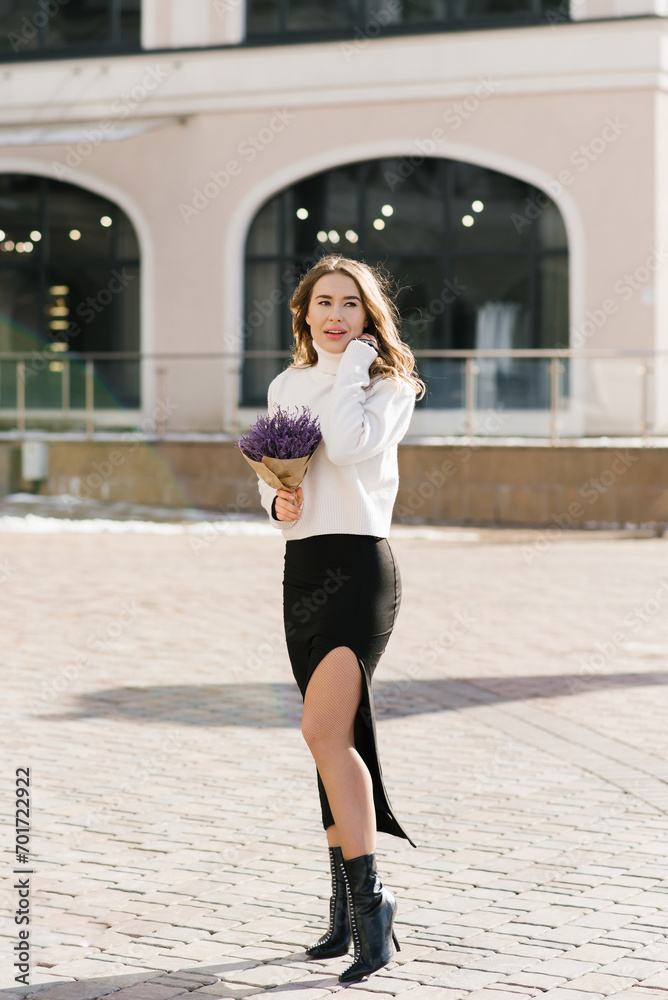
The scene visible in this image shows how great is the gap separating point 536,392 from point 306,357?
13.3 m

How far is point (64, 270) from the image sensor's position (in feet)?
81.0

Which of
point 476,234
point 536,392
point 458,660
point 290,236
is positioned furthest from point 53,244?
point 458,660

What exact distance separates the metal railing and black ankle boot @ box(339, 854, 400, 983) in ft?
44.6

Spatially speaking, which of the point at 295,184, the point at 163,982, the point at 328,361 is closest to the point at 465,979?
the point at 163,982

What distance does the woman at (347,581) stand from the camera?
3.84 m

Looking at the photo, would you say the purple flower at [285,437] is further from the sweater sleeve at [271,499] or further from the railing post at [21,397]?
the railing post at [21,397]

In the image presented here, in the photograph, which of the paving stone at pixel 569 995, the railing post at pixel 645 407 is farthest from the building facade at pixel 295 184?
the paving stone at pixel 569 995

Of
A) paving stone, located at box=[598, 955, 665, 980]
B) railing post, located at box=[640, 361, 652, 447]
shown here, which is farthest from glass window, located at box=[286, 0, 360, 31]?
paving stone, located at box=[598, 955, 665, 980]

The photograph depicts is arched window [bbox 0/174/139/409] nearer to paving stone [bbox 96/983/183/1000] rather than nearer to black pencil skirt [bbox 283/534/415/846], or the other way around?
black pencil skirt [bbox 283/534/415/846]

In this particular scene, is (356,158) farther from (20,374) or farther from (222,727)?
(222,727)

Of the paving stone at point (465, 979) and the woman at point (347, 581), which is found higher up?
the woman at point (347, 581)

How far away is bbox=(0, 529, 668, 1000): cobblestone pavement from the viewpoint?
3.92m

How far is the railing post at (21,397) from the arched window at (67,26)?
6510 millimetres

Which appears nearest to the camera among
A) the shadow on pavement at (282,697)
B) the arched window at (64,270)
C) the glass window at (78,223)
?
the shadow on pavement at (282,697)
